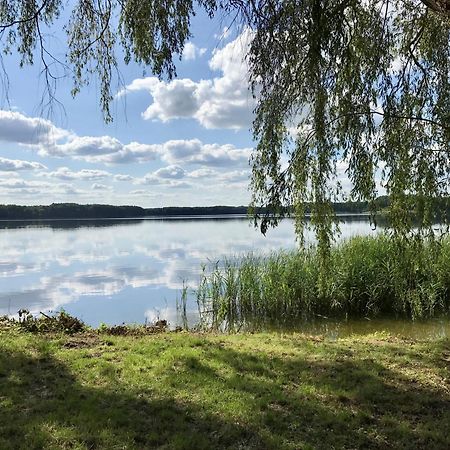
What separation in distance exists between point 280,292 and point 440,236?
5425mm

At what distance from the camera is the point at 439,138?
530 centimetres

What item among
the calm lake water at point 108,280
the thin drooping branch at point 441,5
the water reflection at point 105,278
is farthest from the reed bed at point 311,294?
the thin drooping branch at point 441,5

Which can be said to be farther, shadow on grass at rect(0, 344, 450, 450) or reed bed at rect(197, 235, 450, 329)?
reed bed at rect(197, 235, 450, 329)

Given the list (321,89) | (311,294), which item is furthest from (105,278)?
(321,89)

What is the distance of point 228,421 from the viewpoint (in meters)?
3.60

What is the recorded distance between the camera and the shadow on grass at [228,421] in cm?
333

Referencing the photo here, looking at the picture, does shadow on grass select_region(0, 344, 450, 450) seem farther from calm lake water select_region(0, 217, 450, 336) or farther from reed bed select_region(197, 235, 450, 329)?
reed bed select_region(197, 235, 450, 329)

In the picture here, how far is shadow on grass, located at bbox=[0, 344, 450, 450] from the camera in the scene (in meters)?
3.33

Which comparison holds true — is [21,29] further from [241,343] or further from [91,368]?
[241,343]

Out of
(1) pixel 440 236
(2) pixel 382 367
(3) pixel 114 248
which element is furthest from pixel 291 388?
(3) pixel 114 248

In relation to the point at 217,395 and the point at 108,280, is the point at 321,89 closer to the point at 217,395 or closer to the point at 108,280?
the point at 217,395

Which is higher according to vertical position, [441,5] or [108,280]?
[441,5]


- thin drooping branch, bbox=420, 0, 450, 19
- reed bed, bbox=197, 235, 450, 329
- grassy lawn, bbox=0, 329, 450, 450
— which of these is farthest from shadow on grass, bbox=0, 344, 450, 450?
reed bed, bbox=197, 235, 450, 329

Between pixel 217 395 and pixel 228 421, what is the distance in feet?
1.69
